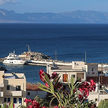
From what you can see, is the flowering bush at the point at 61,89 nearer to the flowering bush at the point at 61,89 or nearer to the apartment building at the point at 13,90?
the flowering bush at the point at 61,89

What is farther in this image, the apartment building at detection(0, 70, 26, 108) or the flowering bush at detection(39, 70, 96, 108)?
the apartment building at detection(0, 70, 26, 108)

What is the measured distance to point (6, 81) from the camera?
20.6 m

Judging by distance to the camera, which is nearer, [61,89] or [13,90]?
[61,89]

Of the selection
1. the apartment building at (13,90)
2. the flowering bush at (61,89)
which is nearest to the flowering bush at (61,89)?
the flowering bush at (61,89)

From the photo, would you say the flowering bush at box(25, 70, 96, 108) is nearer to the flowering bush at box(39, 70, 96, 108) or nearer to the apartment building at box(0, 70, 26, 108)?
the flowering bush at box(39, 70, 96, 108)

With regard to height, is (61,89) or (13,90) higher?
(61,89)

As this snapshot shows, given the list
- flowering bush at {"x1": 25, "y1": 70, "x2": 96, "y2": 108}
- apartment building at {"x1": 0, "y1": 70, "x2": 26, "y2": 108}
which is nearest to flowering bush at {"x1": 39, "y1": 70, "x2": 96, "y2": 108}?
flowering bush at {"x1": 25, "y1": 70, "x2": 96, "y2": 108}

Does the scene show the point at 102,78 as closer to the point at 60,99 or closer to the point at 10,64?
the point at 60,99

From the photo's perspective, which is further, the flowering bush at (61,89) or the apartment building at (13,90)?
the apartment building at (13,90)

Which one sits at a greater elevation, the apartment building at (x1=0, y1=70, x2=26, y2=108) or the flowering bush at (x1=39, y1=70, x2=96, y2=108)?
the flowering bush at (x1=39, y1=70, x2=96, y2=108)

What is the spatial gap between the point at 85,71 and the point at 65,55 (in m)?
48.4

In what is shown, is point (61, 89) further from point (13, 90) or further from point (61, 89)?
point (13, 90)

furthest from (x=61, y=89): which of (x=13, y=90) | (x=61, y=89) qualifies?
(x=13, y=90)

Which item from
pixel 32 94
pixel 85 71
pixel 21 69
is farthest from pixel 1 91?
pixel 21 69
